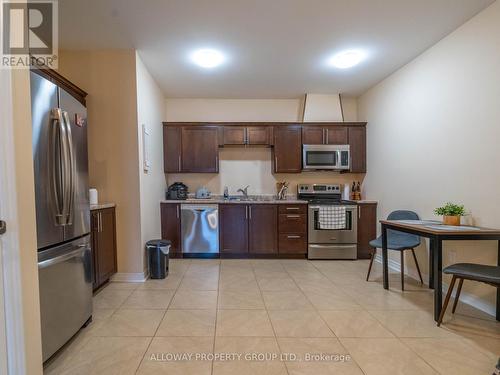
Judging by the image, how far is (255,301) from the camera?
2.60 m

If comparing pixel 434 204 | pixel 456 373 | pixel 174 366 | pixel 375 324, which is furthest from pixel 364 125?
pixel 174 366

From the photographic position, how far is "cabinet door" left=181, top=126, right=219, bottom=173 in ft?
14.5

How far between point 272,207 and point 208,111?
2.04 metres

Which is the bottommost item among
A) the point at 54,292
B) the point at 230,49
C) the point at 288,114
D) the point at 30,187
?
the point at 54,292

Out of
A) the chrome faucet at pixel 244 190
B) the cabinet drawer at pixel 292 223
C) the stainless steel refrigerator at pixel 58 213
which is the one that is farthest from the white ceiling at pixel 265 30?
the cabinet drawer at pixel 292 223

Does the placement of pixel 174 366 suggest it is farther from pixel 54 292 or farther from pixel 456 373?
pixel 456 373

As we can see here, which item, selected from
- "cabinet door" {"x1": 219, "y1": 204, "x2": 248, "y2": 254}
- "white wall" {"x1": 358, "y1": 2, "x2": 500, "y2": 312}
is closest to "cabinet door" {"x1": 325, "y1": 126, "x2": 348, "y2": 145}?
"white wall" {"x1": 358, "y1": 2, "x2": 500, "y2": 312}

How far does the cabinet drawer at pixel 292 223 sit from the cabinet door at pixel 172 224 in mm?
1578

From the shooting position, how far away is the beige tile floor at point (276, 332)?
1.67 meters

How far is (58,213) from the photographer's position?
169 cm

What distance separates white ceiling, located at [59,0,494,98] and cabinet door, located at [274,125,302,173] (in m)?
0.94

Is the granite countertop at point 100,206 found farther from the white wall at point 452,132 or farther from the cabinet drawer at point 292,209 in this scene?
the white wall at point 452,132

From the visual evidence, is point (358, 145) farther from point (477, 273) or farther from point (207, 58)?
point (477, 273)

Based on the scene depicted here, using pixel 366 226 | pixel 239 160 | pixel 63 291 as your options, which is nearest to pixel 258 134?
pixel 239 160
